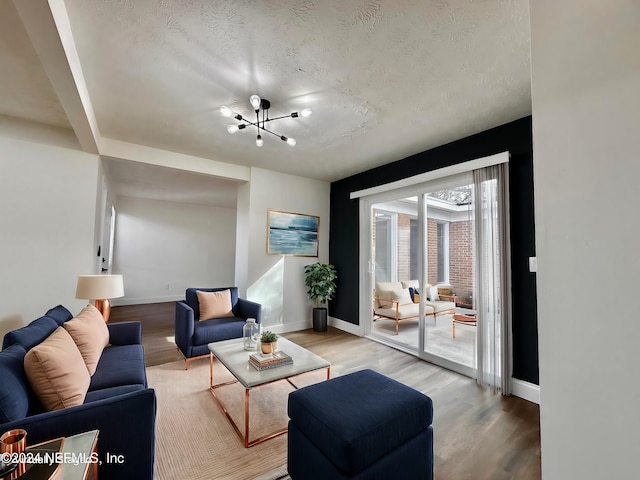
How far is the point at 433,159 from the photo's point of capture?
3.54 meters

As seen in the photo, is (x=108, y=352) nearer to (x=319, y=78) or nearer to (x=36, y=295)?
(x=36, y=295)

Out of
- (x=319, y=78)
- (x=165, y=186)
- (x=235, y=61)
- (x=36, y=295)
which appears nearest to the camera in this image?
(x=235, y=61)

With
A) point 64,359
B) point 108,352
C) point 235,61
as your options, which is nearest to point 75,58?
point 235,61

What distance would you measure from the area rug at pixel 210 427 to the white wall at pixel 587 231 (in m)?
1.55

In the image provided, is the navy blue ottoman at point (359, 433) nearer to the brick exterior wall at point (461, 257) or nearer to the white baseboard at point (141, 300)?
the brick exterior wall at point (461, 257)

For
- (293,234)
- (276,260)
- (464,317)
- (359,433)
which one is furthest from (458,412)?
(293,234)

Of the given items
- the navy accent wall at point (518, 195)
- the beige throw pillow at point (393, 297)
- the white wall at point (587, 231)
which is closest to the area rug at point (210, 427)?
the white wall at point (587, 231)

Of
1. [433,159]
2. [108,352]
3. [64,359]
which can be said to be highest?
[433,159]

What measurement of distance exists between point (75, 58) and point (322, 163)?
2878 mm

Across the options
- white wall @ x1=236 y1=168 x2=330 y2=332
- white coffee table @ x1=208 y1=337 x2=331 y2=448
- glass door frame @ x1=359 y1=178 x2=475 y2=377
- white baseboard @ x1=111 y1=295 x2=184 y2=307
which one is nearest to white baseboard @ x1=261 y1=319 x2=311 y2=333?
white wall @ x1=236 y1=168 x2=330 y2=332

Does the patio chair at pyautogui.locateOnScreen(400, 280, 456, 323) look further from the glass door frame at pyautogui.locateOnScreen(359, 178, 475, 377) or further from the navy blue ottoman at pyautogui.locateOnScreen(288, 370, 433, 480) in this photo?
the navy blue ottoman at pyautogui.locateOnScreen(288, 370, 433, 480)

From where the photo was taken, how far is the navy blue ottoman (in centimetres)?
129

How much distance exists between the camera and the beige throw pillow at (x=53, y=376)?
139cm

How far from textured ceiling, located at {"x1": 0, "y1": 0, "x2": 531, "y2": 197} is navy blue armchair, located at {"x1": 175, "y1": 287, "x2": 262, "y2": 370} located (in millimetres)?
2103
